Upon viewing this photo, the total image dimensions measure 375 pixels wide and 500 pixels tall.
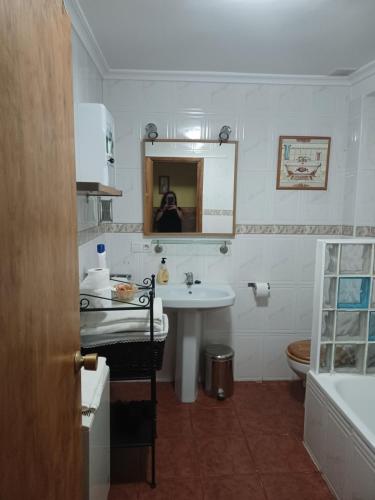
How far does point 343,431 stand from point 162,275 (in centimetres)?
151

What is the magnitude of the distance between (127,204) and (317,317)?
1535 millimetres

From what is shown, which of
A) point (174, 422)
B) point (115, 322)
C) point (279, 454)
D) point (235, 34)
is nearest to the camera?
point (115, 322)

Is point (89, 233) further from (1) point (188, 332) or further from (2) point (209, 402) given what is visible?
(2) point (209, 402)

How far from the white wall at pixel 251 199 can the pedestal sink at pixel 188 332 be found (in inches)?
4.9

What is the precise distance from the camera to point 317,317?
194 centimetres

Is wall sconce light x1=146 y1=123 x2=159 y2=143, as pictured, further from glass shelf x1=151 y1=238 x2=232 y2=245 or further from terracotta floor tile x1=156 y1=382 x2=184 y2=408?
terracotta floor tile x1=156 y1=382 x2=184 y2=408

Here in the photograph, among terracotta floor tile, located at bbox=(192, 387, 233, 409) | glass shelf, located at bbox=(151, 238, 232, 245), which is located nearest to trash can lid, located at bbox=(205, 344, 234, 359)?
terracotta floor tile, located at bbox=(192, 387, 233, 409)

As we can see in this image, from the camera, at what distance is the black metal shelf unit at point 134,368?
63.7 inches

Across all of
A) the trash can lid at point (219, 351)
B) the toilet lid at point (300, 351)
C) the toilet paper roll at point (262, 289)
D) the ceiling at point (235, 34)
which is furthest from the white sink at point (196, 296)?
the ceiling at point (235, 34)

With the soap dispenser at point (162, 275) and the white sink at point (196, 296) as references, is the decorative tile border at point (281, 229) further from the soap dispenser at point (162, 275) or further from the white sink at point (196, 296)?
the white sink at point (196, 296)

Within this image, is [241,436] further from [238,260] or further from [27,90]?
[27,90]

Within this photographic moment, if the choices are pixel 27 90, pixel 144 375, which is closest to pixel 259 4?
pixel 27 90

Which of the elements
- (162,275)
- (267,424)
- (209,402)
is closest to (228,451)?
(267,424)

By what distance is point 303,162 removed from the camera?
8.65 ft
